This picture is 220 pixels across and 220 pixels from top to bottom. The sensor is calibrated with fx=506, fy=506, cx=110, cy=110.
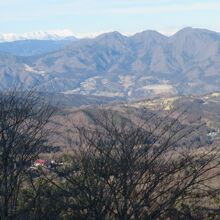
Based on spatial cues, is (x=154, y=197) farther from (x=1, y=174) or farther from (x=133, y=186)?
(x=1, y=174)

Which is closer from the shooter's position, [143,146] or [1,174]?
[143,146]

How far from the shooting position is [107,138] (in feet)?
26.5

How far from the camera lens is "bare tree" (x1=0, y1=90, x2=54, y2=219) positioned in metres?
8.12

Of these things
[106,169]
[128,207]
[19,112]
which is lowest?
[128,207]

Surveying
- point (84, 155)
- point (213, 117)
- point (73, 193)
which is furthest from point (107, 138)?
point (213, 117)

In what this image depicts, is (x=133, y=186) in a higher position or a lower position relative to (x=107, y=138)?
lower

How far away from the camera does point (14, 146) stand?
334 inches

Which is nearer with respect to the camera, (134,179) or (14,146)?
(134,179)

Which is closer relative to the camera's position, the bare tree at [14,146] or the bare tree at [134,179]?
the bare tree at [134,179]

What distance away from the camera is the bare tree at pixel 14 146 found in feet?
26.6

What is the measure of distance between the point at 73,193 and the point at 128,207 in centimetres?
88

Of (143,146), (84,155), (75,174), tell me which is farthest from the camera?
(75,174)

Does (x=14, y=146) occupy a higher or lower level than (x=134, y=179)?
higher

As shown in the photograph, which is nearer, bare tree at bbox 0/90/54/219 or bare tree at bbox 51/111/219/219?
bare tree at bbox 51/111/219/219
